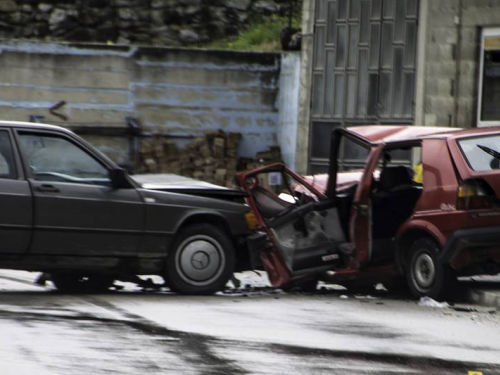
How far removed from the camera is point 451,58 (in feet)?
71.9

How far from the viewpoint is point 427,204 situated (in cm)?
1188

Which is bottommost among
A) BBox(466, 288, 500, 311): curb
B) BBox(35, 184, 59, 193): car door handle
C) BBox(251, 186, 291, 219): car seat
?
BBox(466, 288, 500, 311): curb

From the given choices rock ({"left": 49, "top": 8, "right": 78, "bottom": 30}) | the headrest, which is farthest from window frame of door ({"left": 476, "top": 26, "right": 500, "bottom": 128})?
rock ({"left": 49, "top": 8, "right": 78, "bottom": 30})

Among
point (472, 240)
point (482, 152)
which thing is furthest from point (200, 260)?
point (482, 152)

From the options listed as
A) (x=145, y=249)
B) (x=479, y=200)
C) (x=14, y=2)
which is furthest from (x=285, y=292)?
(x=14, y=2)

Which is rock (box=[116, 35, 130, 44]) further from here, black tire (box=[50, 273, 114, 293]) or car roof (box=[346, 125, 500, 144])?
black tire (box=[50, 273, 114, 293])

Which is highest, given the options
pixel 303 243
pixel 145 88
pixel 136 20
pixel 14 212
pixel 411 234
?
pixel 136 20

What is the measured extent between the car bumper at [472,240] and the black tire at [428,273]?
0.83ft

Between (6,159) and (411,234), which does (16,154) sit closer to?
(6,159)

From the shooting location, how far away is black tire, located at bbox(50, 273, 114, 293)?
12.9m

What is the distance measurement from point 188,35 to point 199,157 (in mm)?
6542

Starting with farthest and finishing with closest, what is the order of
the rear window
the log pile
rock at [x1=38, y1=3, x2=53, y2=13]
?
1. rock at [x1=38, y1=3, x2=53, y2=13]
2. the log pile
3. the rear window

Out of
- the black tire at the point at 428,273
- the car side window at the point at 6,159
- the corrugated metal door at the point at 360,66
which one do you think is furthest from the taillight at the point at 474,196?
the corrugated metal door at the point at 360,66

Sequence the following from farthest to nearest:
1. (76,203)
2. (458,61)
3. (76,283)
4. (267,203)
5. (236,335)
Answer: (458,61) → (267,203) → (76,283) → (76,203) → (236,335)
